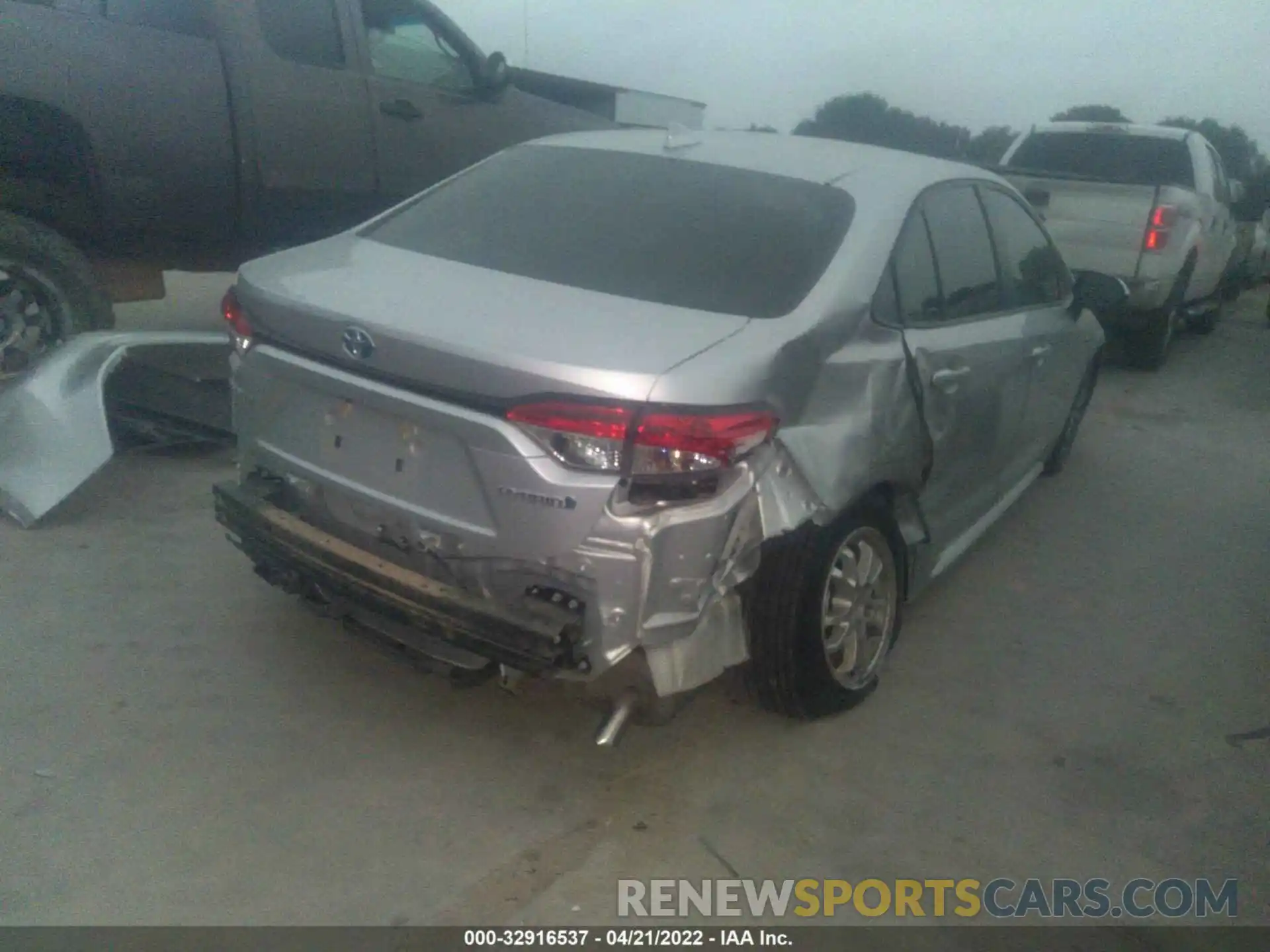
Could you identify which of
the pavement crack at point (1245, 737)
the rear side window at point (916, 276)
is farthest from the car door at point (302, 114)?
the pavement crack at point (1245, 737)

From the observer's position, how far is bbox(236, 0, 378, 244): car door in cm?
545

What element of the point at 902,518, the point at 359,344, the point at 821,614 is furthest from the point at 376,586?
the point at 902,518

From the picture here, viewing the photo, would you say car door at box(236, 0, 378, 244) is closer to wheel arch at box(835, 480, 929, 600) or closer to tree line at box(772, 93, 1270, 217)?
wheel arch at box(835, 480, 929, 600)

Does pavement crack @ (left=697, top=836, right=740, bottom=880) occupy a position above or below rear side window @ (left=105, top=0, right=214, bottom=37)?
below

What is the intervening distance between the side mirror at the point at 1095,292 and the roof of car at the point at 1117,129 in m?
5.17

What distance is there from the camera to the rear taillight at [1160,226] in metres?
7.52

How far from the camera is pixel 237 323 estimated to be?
9.88 feet

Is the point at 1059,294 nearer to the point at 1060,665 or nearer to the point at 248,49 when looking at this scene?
the point at 1060,665

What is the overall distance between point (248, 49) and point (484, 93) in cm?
146

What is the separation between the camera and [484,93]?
642cm

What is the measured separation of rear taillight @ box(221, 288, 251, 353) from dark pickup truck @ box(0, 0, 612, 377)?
2.32 metres

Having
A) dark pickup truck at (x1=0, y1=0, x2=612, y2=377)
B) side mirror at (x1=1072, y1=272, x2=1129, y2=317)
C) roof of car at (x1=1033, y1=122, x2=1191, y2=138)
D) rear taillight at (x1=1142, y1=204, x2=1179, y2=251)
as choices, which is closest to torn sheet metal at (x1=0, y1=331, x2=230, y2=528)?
dark pickup truck at (x1=0, y1=0, x2=612, y2=377)

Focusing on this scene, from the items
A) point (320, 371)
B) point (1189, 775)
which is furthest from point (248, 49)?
point (1189, 775)
